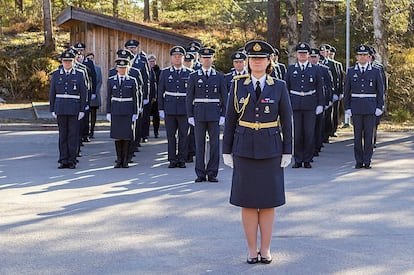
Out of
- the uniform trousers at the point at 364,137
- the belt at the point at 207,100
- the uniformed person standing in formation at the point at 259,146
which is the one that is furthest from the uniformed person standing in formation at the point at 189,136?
the uniformed person standing in formation at the point at 259,146

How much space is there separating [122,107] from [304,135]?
3.19 metres

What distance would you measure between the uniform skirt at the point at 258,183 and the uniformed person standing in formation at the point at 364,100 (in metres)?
6.38

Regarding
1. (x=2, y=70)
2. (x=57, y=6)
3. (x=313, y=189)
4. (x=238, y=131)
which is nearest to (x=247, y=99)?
(x=238, y=131)

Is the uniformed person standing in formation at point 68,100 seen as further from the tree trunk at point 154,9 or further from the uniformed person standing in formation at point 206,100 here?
the tree trunk at point 154,9

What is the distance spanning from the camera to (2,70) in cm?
3078

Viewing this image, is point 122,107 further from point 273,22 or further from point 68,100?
point 273,22

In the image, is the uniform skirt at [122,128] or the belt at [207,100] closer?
the belt at [207,100]

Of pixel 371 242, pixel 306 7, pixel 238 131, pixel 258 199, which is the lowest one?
pixel 371 242

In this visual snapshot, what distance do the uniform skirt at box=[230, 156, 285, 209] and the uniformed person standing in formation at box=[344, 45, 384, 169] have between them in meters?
6.38

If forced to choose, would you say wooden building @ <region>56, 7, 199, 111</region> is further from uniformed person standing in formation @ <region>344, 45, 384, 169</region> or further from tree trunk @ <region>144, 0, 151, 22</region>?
tree trunk @ <region>144, 0, 151, 22</region>

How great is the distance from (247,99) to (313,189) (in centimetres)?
424

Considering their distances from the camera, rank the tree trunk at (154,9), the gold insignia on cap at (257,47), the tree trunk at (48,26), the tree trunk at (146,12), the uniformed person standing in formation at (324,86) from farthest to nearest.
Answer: the tree trunk at (154,9)
the tree trunk at (146,12)
the tree trunk at (48,26)
the uniformed person standing in formation at (324,86)
the gold insignia on cap at (257,47)

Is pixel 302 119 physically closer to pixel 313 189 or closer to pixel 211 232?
pixel 313 189

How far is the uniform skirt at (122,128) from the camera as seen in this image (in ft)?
43.0
